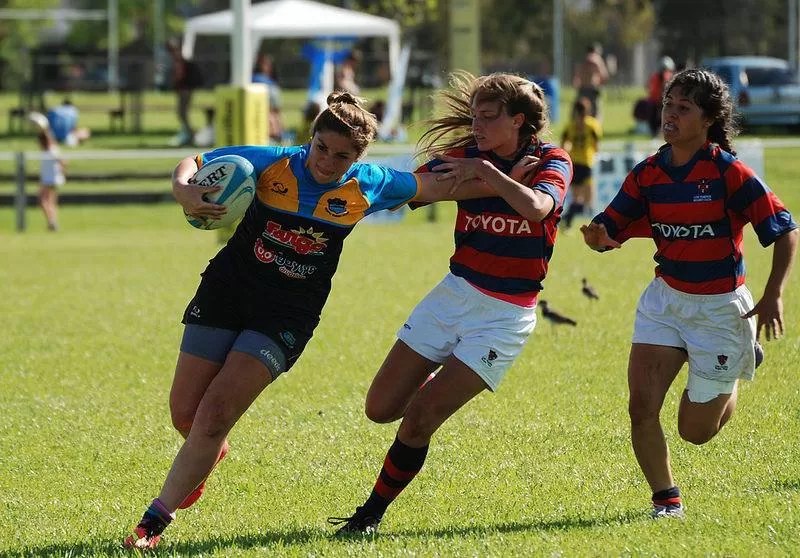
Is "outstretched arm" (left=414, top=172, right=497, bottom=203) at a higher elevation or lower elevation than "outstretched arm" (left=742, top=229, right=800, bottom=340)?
higher

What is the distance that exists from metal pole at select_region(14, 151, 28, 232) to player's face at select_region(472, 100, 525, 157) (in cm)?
1671

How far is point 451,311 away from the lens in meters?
5.56

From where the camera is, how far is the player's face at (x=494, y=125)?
5.51 m

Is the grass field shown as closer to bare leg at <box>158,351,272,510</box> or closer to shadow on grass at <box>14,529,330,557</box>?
shadow on grass at <box>14,529,330,557</box>

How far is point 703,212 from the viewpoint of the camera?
5434 mm

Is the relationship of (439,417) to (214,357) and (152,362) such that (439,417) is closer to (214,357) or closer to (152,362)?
(214,357)

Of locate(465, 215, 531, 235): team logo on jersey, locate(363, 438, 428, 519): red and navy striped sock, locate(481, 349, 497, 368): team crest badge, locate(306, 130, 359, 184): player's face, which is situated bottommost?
locate(363, 438, 428, 519): red and navy striped sock

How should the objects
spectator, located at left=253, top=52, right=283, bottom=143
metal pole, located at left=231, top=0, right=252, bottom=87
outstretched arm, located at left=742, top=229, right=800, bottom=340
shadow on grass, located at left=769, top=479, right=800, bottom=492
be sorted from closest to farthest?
1. outstretched arm, located at left=742, top=229, right=800, bottom=340
2. shadow on grass, located at left=769, top=479, right=800, bottom=492
3. metal pole, located at left=231, top=0, right=252, bottom=87
4. spectator, located at left=253, top=52, right=283, bottom=143

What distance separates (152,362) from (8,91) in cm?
5376

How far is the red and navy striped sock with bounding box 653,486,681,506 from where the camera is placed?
5.55m

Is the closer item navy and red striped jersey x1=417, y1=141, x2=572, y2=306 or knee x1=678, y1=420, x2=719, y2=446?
navy and red striped jersey x1=417, y1=141, x2=572, y2=306

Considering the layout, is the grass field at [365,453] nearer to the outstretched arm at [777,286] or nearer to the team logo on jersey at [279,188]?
the outstretched arm at [777,286]

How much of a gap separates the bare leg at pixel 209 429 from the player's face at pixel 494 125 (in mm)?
1374

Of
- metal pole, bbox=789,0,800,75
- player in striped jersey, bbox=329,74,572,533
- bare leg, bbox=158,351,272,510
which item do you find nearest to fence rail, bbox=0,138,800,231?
player in striped jersey, bbox=329,74,572,533
